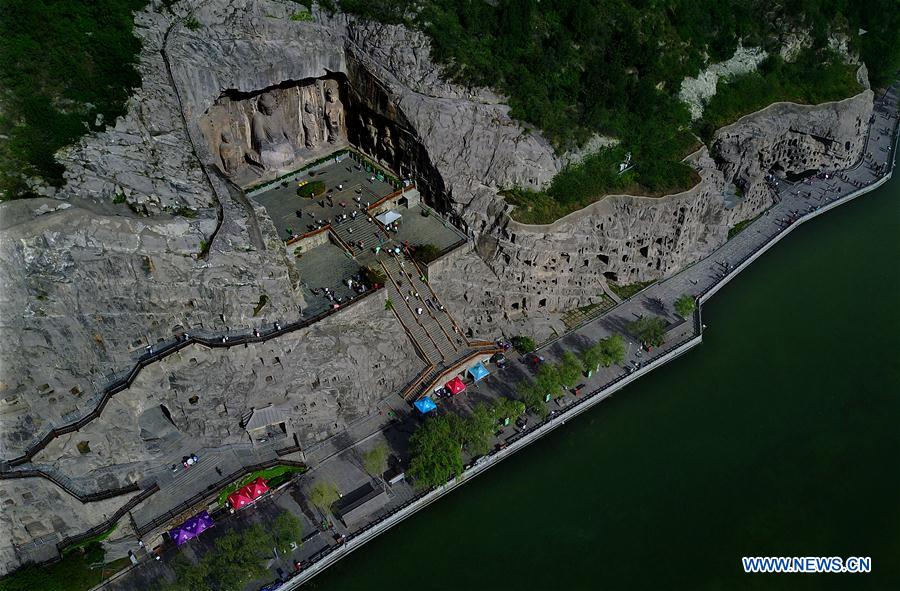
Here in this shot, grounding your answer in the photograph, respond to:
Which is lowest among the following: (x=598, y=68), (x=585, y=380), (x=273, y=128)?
(x=585, y=380)

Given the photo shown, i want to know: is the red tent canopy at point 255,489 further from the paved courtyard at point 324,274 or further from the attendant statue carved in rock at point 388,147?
the attendant statue carved in rock at point 388,147

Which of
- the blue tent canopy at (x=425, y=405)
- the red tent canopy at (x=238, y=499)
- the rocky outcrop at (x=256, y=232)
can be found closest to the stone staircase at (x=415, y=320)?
the rocky outcrop at (x=256, y=232)

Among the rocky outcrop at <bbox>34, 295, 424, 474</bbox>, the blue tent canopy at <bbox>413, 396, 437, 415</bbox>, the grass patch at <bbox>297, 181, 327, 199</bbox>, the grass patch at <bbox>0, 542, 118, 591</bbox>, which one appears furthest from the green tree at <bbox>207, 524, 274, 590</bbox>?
the grass patch at <bbox>297, 181, 327, 199</bbox>

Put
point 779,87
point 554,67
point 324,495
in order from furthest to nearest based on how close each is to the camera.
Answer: point 779,87
point 554,67
point 324,495

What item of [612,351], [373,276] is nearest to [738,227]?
[612,351]

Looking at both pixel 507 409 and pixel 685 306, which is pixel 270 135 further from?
pixel 685 306

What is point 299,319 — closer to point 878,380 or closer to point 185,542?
point 185,542

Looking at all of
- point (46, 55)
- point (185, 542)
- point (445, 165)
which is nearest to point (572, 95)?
point (445, 165)
